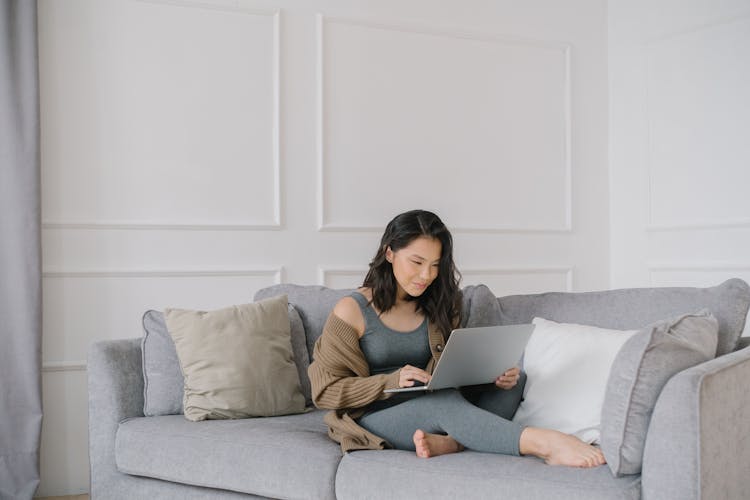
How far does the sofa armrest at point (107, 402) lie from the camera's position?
102 inches

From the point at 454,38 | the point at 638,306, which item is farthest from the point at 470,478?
the point at 454,38

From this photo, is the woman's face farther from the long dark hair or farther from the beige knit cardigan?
the beige knit cardigan

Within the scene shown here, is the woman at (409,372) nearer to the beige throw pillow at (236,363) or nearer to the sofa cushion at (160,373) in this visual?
the beige throw pillow at (236,363)

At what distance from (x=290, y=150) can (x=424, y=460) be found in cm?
201

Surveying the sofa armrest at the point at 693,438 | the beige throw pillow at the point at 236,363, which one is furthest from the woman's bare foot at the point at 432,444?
the beige throw pillow at the point at 236,363

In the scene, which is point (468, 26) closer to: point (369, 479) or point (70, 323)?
point (70, 323)

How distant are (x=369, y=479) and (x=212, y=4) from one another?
237 cm

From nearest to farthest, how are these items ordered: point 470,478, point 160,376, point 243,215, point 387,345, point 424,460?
1. point 470,478
2. point 424,460
3. point 387,345
4. point 160,376
5. point 243,215

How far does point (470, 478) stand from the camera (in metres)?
2.00

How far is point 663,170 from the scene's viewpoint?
13.8 feet

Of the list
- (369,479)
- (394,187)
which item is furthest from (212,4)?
(369,479)

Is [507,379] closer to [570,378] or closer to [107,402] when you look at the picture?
[570,378]

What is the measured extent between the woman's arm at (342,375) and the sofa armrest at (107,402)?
68cm

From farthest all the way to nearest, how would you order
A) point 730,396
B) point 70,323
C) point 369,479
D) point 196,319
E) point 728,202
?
point 728,202, point 70,323, point 196,319, point 369,479, point 730,396
